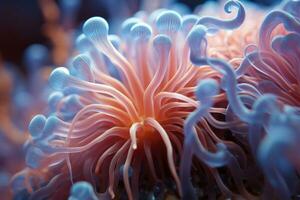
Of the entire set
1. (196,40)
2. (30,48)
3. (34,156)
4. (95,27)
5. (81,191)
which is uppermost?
(30,48)

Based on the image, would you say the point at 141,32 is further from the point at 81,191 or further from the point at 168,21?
the point at 81,191

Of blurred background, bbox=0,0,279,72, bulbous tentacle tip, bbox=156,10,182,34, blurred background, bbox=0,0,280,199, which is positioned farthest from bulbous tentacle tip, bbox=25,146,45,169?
blurred background, bbox=0,0,279,72

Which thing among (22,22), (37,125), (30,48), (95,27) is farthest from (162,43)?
(22,22)

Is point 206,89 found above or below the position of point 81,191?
above

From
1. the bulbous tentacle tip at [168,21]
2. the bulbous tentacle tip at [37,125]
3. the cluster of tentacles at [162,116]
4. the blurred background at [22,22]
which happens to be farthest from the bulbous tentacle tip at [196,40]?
the blurred background at [22,22]

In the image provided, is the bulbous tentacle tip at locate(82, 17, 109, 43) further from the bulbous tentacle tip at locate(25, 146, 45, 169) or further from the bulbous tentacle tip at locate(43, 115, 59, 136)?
the bulbous tentacle tip at locate(25, 146, 45, 169)

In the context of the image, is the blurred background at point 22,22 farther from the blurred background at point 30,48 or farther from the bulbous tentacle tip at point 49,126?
the bulbous tentacle tip at point 49,126

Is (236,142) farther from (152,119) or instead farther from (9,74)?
(9,74)
